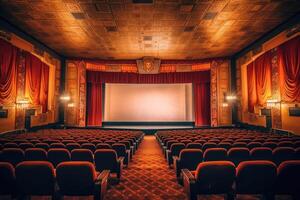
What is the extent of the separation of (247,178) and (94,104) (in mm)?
14548

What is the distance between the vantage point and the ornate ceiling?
718 centimetres

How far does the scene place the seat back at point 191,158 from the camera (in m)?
3.59

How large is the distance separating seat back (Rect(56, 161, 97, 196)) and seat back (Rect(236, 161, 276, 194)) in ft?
6.01

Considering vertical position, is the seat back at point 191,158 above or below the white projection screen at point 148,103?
below

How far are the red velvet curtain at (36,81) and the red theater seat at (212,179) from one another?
1032 cm

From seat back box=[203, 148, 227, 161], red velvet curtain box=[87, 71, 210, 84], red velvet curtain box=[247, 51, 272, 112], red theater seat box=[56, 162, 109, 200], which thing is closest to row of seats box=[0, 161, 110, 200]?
red theater seat box=[56, 162, 109, 200]

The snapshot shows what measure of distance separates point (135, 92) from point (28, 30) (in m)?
9.97

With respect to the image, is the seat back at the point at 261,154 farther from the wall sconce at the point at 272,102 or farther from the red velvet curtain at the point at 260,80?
the red velvet curtain at the point at 260,80

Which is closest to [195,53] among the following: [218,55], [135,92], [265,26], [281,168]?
[218,55]

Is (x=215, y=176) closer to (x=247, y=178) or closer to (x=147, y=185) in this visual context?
(x=247, y=178)

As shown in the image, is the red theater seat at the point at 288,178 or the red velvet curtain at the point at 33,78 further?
the red velvet curtain at the point at 33,78

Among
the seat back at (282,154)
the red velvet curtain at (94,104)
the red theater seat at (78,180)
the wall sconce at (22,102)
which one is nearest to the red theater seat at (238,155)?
the seat back at (282,154)

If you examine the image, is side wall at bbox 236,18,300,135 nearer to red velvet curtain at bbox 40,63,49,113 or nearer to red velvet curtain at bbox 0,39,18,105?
red velvet curtain at bbox 0,39,18,105

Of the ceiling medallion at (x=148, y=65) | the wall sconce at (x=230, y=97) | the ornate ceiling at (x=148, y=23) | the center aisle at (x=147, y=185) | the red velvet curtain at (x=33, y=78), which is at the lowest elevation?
the center aisle at (x=147, y=185)
